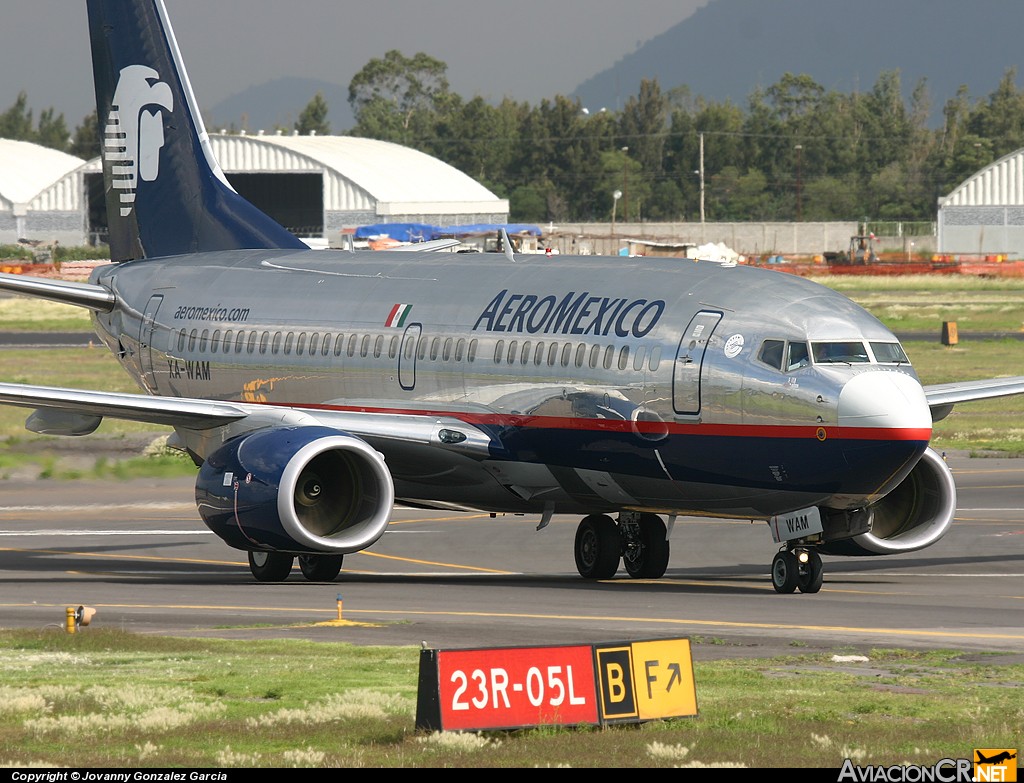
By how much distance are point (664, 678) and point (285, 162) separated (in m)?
136

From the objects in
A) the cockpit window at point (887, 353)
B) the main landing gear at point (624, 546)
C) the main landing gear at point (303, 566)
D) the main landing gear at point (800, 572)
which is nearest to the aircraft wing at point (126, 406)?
the main landing gear at point (303, 566)

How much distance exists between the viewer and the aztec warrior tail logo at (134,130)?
3928 centimetres

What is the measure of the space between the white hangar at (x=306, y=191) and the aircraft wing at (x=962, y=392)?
112826 millimetres

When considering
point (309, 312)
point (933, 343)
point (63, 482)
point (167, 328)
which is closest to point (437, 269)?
point (309, 312)

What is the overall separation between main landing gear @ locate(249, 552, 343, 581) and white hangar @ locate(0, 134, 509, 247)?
112948 mm

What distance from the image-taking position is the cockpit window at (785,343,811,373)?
25.5 meters

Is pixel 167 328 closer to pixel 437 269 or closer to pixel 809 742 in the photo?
pixel 437 269

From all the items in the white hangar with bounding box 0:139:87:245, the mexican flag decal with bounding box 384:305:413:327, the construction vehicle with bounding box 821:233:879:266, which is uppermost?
the white hangar with bounding box 0:139:87:245

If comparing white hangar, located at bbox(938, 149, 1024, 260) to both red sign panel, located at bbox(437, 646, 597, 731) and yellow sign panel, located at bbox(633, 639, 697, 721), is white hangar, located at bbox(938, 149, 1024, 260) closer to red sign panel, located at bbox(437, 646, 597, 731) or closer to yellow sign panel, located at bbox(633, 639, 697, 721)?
yellow sign panel, located at bbox(633, 639, 697, 721)

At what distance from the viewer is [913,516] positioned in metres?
29.7

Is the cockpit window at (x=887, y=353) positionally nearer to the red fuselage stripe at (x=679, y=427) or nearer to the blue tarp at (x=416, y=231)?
the red fuselage stripe at (x=679, y=427)

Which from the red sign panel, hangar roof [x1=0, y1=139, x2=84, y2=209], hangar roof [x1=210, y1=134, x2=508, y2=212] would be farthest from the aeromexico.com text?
hangar roof [x1=0, y1=139, x2=84, y2=209]

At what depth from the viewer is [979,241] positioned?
525 feet

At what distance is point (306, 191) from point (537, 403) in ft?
439
